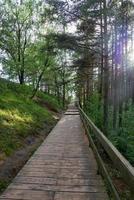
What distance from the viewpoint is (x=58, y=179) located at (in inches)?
285

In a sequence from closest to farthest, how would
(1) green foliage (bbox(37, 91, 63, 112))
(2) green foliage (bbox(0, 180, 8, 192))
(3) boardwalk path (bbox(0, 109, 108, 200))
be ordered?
(3) boardwalk path (bbox(0, 109, 108, 200)), (2) green foliage (bbox(0, 180, 8, 192)), (1) green foliage (bbox(37, 91, 63, 112))

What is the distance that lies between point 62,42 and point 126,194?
939 cm

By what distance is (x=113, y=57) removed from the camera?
70.3 ft

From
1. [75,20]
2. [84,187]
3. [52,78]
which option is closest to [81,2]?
[75,20]

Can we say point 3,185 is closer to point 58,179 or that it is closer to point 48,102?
point 58,179

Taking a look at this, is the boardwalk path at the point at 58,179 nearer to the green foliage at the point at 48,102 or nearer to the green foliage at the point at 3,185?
the green foliage at the point at 3,185

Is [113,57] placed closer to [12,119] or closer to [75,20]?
[75,20]

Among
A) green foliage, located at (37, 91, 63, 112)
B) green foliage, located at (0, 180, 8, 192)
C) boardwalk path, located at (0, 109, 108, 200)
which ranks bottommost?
green foliage, located at (0, 180, 8, 192)

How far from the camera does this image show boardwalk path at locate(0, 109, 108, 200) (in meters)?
6.18

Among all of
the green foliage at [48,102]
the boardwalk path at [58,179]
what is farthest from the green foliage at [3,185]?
the green foliage at [48,102]

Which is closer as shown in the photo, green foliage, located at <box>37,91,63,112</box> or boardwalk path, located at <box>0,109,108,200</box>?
boardwalk path, located at <box>0,109,108,200</box>

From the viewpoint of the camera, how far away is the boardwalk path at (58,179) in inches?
243

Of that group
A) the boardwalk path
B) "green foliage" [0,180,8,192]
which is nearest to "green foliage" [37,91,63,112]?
the boardwalk path

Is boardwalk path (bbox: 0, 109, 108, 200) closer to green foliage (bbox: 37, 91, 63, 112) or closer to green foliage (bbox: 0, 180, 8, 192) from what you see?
green foliage (bbox: 0, 180, 8, 192)
